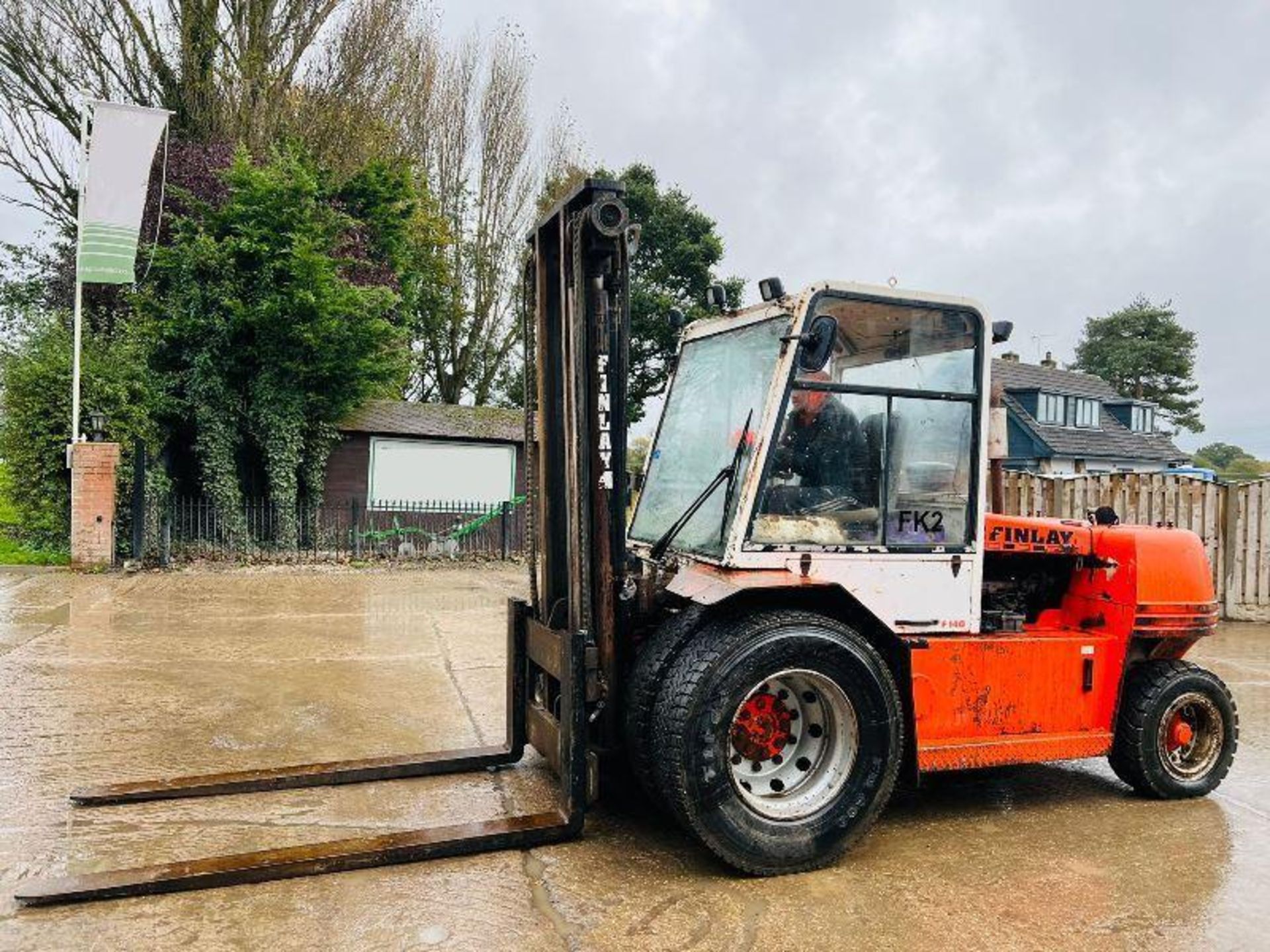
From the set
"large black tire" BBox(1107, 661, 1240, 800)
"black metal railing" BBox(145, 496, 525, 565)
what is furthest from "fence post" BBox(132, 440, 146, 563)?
"large black tire" BBox(1107, 661, 1240, 800)

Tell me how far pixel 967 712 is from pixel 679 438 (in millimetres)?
1985

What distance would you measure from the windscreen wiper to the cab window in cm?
19

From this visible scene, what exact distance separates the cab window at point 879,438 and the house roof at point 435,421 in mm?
15952

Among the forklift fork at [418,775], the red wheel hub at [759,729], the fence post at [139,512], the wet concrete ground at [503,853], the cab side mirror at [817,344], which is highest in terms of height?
the cab side mirror at [817,344]

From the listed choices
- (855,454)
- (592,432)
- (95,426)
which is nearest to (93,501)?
(95,426)

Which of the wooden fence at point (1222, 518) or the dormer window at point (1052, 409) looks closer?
the wooden fence at point (1222, 518)

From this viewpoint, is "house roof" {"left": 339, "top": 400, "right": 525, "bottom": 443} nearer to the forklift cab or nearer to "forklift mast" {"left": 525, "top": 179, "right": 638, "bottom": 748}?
"forklift mast" {"left": 525, "top": 179, "right": 638, "bottom": 748}

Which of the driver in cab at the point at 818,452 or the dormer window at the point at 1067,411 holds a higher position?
the dormer window at the point at 1067,411

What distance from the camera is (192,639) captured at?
916 centimetres

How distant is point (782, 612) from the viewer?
13.6 feet

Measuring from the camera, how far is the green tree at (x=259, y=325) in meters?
16.1

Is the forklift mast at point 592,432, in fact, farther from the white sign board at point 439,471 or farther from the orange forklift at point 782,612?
the white sign board at point 439,471

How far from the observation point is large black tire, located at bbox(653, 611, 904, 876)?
152 inches

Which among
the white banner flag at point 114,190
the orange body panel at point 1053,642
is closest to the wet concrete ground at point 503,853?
the orange body panel at point 1053,642
